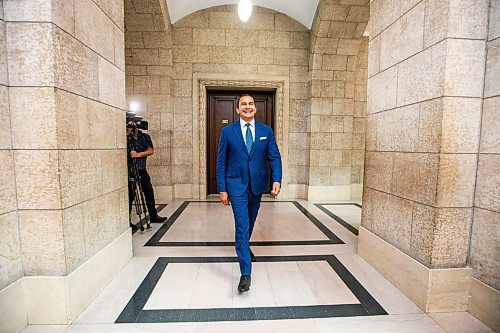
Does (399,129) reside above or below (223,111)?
below

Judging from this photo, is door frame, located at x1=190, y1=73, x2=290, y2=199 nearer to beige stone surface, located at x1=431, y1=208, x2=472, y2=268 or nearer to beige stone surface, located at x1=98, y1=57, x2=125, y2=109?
beige stone surface, located at x1=98, y1=57, x2=125, y2=109

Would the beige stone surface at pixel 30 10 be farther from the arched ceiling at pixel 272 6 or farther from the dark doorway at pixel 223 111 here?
the dark doorway at pixel 223 111

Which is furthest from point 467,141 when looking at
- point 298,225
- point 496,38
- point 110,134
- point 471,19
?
point 110,134

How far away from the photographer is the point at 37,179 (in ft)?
5.64

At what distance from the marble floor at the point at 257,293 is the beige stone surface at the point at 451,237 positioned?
0.37 meters

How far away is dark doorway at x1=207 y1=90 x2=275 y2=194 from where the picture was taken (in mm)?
6074

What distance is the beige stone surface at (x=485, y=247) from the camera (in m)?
1.81

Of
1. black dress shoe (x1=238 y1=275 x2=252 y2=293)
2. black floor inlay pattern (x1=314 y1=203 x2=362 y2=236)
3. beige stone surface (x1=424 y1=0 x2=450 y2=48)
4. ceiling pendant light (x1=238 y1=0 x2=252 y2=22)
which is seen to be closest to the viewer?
beige stone surface (x1=424 y1=0 x2=450 y2=48)

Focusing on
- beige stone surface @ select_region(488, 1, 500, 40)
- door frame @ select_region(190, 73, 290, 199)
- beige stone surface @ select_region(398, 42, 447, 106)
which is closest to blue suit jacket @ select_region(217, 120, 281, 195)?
beige stone surface @ select_region(398, 42, 447, 106)

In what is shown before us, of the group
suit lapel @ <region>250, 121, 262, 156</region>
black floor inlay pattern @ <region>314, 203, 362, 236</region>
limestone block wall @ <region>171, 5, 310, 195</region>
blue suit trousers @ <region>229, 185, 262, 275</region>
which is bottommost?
black floor inlay pattern @ <region>314, 203, 362, 236</region>

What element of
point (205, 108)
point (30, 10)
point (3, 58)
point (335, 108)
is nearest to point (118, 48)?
point (30, 10)

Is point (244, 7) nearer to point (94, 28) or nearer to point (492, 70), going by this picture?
point (94, 28)

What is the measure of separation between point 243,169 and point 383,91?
1484mm

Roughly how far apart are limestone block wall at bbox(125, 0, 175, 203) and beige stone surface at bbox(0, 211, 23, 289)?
12.5 ft
